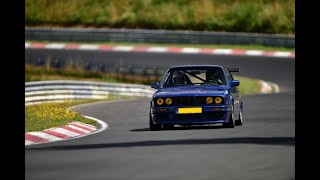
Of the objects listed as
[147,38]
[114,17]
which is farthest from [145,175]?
[114,17]

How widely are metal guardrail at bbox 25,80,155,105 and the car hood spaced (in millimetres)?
15894

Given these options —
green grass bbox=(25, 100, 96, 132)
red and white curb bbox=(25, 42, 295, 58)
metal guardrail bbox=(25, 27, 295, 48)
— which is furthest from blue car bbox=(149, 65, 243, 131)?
metal guardrail bbox=(25, 27, 295, 48)

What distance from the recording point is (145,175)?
39.9 ft

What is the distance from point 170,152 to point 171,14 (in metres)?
52.2

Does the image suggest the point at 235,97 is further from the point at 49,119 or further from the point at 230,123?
the point at 49,119

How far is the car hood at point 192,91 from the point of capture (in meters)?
17.7

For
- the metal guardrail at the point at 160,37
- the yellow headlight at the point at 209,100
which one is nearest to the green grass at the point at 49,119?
the yellow headlight at the point at 209,100

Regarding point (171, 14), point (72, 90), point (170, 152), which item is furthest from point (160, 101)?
point (171, 14)

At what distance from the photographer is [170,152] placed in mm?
15148

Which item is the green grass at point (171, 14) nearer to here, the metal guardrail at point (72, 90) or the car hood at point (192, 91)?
the metal guardrail at point (72, 90)
